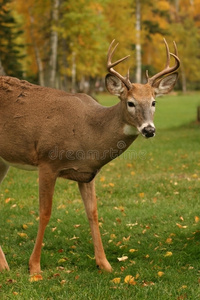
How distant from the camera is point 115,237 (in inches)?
264

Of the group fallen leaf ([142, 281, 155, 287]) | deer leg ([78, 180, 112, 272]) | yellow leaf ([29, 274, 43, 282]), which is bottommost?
yellow leaf ([29, 274, 43, 282])

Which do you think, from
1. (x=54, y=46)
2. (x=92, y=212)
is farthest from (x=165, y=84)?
(x=54, y=46)

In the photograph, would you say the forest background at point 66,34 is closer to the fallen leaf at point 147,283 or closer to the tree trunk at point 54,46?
the tree trunk at point 54,46

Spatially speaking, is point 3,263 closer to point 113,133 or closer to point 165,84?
point 113,133

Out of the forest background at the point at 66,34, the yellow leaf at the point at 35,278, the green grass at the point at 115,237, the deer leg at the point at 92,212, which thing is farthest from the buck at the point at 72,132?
the forest background at the point at 66,34

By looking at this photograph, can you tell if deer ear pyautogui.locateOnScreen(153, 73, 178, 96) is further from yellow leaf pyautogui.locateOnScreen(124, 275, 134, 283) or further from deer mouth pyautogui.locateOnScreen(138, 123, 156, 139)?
yellow leaf pyautogui.locateOnScreen(124, 275, 134, 283)

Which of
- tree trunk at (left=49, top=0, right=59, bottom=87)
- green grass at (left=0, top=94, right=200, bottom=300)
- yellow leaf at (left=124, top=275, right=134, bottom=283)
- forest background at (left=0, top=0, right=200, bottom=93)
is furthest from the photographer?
forest background at (left=0, top=0, right=200, bottom=93)

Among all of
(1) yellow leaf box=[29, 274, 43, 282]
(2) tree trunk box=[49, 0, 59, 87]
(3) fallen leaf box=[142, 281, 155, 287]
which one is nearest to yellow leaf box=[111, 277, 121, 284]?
(3) fallen leaf box=[142, 281, 155, 287]

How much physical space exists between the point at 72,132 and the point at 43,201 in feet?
2.68

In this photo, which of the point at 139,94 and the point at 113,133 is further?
the point at 113,133

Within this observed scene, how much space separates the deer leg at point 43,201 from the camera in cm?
557

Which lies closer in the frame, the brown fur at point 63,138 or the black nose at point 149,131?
the black nose at point 149,131

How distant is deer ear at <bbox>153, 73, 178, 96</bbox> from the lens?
5.46 metres

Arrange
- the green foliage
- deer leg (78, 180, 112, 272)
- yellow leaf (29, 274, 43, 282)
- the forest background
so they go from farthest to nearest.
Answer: the forest background, the green foliage, deer leg (78, 180, 112, 272), yellow leaf (29, 274, 43, 282)
